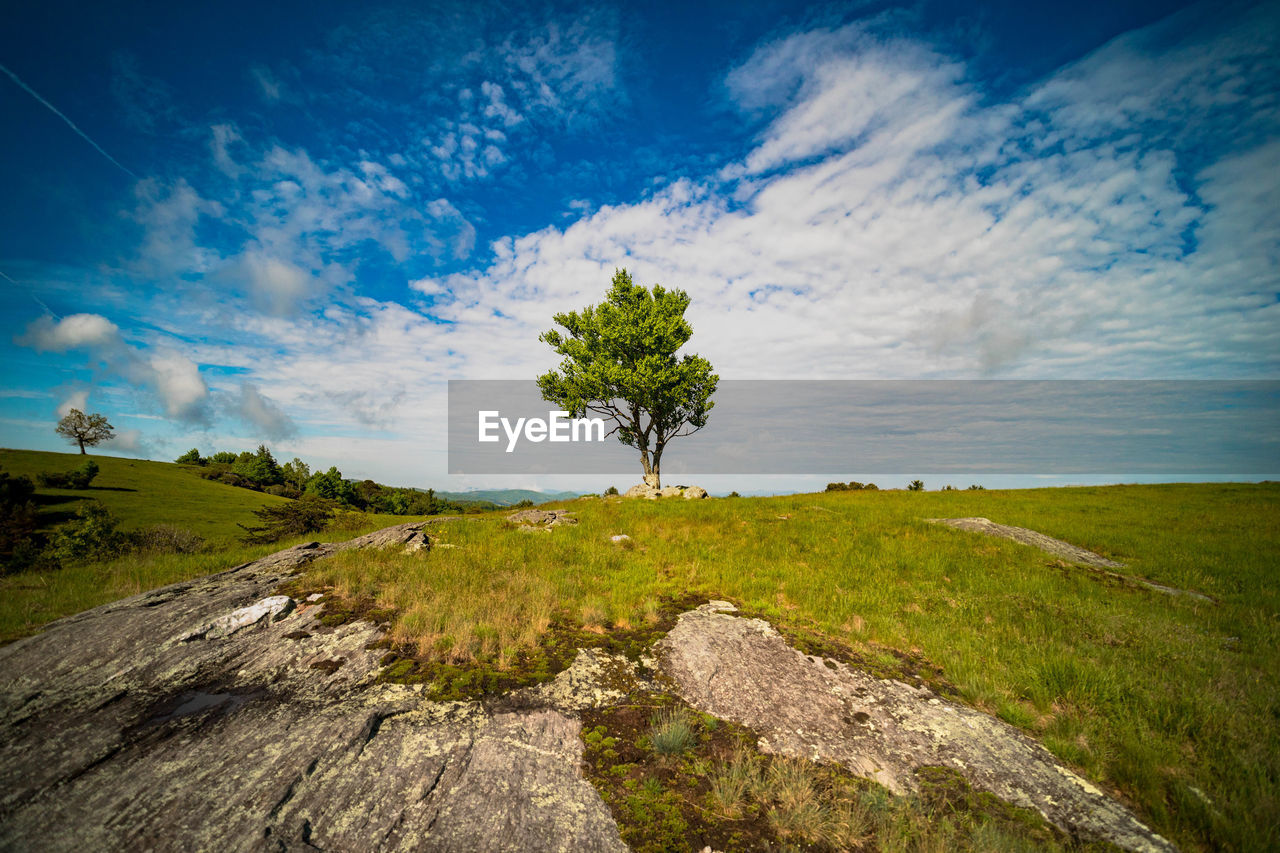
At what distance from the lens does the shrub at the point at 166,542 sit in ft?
51.8

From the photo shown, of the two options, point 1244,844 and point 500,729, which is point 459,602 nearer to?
point 500,729

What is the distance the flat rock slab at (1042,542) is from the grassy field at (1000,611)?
80 cm

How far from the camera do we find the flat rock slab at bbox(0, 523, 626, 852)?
3.65 metres

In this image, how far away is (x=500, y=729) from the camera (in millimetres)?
4977

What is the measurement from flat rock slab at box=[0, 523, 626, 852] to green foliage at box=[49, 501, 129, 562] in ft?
37.8

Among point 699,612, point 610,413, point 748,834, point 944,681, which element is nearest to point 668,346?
point 610,413

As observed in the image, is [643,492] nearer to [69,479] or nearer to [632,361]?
[632,361]

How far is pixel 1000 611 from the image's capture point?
9.20 m

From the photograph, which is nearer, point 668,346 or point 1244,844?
point 1244,844

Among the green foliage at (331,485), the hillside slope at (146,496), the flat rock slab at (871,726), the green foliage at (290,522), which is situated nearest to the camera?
the flat rock slab at (871,726)

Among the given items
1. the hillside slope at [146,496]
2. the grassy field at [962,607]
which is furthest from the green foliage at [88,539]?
the hillside slope at [146,496]

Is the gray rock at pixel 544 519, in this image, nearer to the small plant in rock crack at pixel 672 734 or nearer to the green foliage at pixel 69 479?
the small plant in rock crack at pixel 672 734

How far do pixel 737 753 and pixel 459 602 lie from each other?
5805 millimetres

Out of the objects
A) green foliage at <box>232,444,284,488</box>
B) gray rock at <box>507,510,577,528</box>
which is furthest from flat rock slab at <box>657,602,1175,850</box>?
green foliage at <box>232,444,284,488</box>
